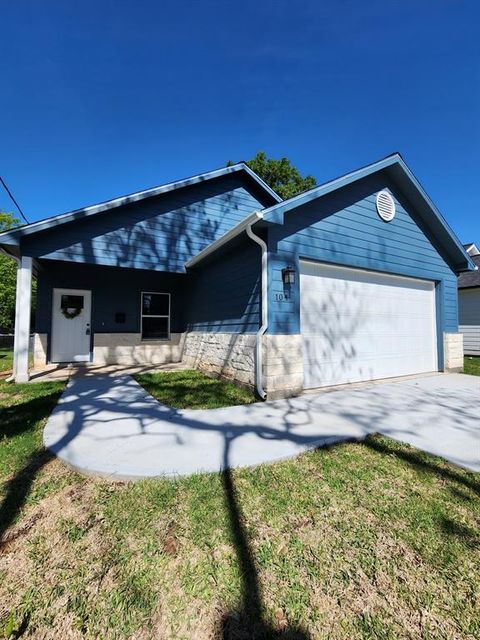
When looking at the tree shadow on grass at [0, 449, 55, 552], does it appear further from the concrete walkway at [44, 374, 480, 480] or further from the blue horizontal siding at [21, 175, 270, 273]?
the blue horizontal siding at [21, 175, 270, 273]

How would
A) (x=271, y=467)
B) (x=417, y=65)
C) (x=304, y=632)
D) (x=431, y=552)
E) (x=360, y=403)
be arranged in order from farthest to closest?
1. (x=417, y=65)
2. (x=360, y=403)
3. (x=271, y=467)
4. (x=431, y=552)
5. (x=304, y=632)

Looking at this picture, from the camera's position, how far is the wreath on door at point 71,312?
9070 millimetres

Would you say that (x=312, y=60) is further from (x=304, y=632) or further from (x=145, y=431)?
(x=304, y=632)

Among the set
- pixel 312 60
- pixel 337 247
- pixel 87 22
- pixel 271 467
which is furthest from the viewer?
pixel 312 60

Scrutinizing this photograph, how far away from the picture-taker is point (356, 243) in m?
6.72

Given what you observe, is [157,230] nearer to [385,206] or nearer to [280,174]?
[385,206]

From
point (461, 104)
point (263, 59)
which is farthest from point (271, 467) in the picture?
point (461, 104)

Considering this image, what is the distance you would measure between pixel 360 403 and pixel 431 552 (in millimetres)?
3293

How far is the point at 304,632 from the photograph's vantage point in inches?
55.7

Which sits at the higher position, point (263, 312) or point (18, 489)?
point (263, 312)

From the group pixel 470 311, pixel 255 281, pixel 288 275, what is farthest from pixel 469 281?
pixel 255 281

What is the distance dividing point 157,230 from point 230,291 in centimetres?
322

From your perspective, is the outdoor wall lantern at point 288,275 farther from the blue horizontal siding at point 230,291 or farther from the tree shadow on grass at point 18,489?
the tree shadow on grass at point 18,489

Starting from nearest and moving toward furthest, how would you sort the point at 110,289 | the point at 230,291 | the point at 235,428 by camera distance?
the point at 235,428
the point at 230,291
the point at 110,289
